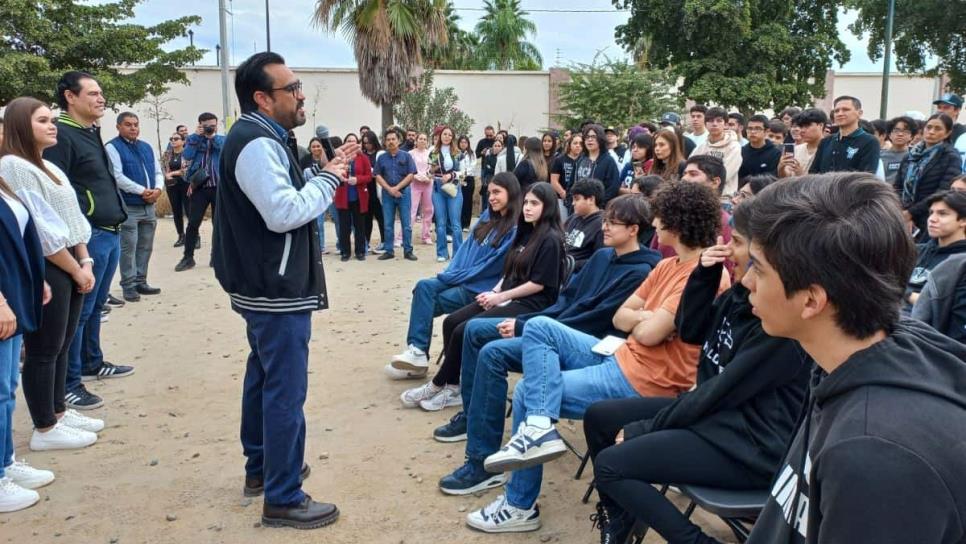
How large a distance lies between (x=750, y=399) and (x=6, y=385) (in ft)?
10.7

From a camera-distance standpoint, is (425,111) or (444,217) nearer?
(444,217)

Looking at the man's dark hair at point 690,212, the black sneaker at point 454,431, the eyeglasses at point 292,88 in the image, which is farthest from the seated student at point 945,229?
the eyeglasses at point 292,88

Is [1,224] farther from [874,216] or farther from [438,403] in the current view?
[874,216]

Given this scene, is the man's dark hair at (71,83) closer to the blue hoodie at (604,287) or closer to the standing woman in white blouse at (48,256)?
the standing woman in white blouse at (48,256)

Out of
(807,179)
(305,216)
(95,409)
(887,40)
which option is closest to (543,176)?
(95,409)

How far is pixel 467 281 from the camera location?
205 inches

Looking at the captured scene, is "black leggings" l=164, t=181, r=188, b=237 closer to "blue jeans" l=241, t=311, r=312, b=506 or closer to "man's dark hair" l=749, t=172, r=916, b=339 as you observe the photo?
"blue jeans" l=241, t=311, r=312, b=506

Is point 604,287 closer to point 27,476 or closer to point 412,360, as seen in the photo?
point 412,360

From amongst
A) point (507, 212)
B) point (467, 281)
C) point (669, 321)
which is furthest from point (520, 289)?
point (669, 321)

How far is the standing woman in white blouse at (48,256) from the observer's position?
3.80m

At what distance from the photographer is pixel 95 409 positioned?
4770 millimetres

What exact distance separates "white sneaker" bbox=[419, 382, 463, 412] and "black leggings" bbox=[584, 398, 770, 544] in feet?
7.18

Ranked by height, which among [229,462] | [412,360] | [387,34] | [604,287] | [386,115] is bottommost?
[229,462]

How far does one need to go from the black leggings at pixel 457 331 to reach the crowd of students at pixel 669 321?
0.05ft
